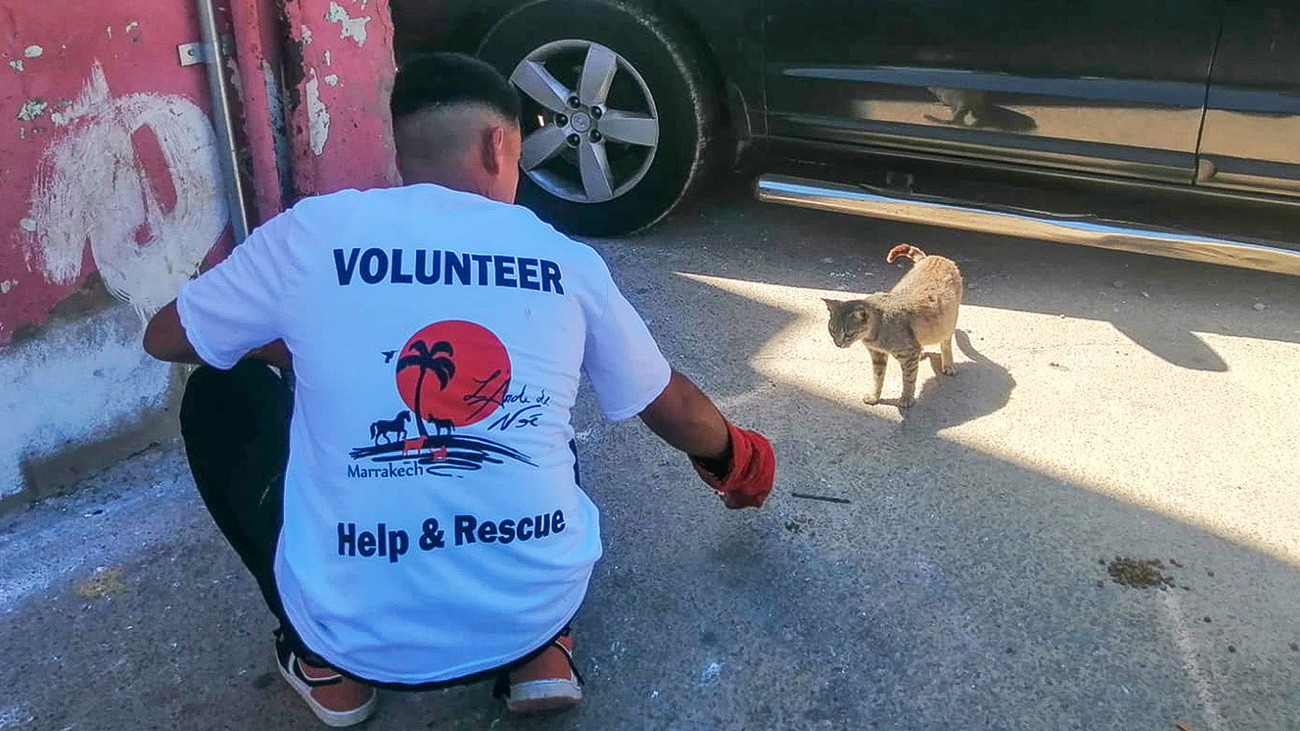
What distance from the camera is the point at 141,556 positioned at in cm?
262

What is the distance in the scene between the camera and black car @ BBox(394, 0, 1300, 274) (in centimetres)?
359

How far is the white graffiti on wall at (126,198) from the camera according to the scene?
8.49 ft

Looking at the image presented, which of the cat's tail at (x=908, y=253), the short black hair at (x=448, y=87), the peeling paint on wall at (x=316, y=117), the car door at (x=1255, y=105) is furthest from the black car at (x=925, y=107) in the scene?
the short black hair at (x=448, y=87)

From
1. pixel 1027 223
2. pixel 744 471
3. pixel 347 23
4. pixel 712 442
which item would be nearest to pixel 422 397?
pixel 712 442

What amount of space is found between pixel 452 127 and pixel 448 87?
7 centimetres

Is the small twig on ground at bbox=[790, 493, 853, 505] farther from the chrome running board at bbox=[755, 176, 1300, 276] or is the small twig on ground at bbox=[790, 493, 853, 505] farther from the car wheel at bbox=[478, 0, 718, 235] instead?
the car wheel at bbox=[478, 0, 718, 235]

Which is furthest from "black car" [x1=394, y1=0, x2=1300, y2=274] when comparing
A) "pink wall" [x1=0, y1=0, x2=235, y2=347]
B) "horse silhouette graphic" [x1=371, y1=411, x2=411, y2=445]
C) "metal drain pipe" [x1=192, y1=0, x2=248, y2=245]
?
"horse silhouette graphic" [x1=371, y1=411, x2=411, y2=445]

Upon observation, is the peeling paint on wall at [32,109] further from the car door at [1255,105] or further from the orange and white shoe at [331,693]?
the car door at [1255,105]

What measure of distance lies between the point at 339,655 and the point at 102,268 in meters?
1.43

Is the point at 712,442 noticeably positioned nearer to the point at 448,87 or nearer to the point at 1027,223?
the point at 448,87

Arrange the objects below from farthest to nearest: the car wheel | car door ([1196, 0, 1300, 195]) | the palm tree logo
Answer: the car wheel
car door ([1196, 0, 1300, 195])
the palm tree logo

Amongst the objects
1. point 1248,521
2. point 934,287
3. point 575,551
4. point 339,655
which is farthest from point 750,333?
point 339,655

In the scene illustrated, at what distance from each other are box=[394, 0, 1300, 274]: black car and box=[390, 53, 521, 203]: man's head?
2.36 meters

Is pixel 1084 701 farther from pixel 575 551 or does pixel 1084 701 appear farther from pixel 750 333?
pixel 750 333
